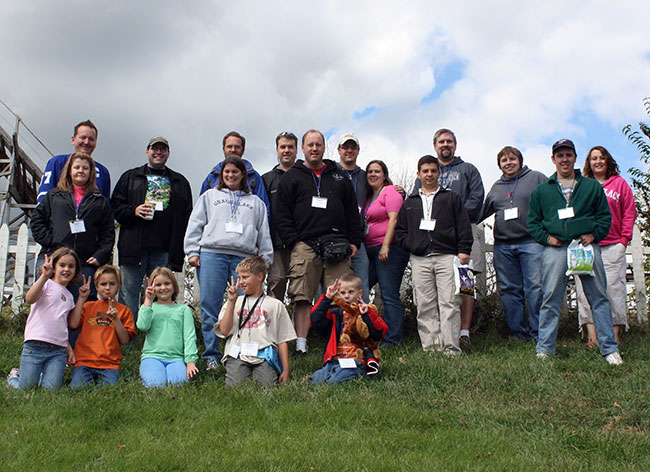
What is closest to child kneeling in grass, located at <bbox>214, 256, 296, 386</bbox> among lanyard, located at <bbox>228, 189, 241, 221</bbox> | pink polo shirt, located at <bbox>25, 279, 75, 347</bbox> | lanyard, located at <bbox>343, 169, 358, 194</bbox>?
lanyard, located at <bbox>228, 189, 241, 221</bbox>

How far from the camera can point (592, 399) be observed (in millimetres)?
4293

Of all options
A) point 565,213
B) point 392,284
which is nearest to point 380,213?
point 392,284

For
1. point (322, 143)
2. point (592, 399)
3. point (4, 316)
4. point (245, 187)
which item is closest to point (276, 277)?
point (245, 187)

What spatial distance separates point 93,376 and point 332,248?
96.4 inches

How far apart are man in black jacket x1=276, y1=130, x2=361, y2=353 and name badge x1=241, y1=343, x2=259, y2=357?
42.2 inches

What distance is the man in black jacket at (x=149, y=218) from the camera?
602cm

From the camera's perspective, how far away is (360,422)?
366 cm

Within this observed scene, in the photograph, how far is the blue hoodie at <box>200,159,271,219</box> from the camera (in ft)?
19.9

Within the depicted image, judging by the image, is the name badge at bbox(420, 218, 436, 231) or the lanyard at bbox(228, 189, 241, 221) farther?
the name badge at bbox(420, 218, 436, 231)

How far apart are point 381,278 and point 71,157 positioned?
353cm

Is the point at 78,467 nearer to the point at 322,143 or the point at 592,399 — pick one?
the point at 592,399

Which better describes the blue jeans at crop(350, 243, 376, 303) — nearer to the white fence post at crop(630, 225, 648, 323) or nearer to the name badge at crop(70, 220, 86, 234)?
the name badge at crop(70, 220, 86, 234)

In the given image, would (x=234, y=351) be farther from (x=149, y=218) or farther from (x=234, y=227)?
(x=149, y=218)

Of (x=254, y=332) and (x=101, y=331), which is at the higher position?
(x=101, y=331)
